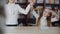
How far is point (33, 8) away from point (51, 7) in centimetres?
16

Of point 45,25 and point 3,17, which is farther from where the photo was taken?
point 45,25

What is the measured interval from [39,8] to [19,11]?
0.18 metres

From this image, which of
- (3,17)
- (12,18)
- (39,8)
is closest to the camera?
(3,17)

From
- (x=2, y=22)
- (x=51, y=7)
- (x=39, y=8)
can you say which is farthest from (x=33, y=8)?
(x=2, y=22)

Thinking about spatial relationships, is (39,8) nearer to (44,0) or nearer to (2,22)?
(44,0)

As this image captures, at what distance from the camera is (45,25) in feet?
3.45

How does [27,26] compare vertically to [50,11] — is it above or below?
below

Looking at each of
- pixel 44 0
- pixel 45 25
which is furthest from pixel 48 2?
pixel 45 25

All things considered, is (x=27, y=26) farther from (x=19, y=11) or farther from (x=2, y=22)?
(x=2, y=22)

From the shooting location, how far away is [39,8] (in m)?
1.06

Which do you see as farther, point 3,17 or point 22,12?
point 22,12

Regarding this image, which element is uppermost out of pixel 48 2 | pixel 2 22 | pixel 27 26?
pixel 48 2

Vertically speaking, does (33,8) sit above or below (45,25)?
above

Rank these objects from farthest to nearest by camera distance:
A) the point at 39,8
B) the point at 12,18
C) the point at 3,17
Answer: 1. the point at 39,8
2. the point at 12,18
3. the point at 3,17
